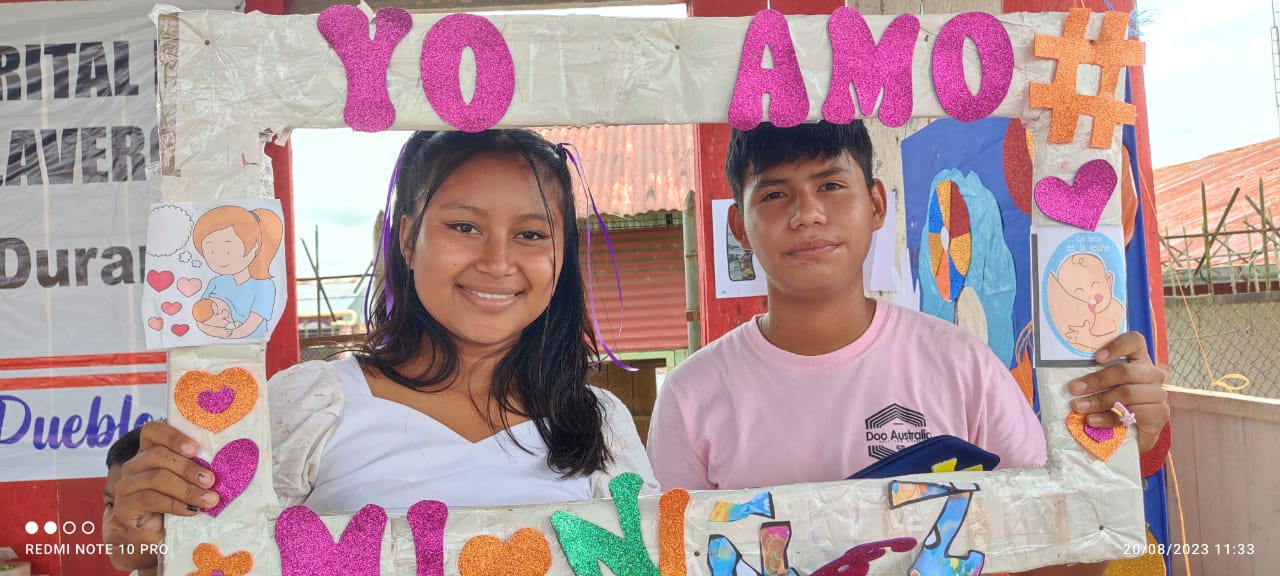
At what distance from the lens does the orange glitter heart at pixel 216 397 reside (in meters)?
0.95

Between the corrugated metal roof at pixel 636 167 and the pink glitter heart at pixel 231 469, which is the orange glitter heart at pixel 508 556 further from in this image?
the corrugated metal roof at pixel 636 167

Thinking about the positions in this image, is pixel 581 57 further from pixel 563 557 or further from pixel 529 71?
pixel 563 557

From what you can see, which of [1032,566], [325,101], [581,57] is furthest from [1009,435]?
[325,101]

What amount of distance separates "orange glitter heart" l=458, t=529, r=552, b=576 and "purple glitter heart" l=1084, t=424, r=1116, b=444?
26.6 inches

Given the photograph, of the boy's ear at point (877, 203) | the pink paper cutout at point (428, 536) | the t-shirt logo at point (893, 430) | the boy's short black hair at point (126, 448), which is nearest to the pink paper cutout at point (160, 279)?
the pink paper cutout at point (428, 536)

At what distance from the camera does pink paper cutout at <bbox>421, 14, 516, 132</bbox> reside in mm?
997

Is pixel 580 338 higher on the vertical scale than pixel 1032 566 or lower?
higher

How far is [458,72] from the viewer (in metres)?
1.00

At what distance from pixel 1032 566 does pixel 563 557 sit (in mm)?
571

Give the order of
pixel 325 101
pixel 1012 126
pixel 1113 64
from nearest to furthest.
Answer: pixel 325 101 → pixel 1113 64 → pixel 1012 126

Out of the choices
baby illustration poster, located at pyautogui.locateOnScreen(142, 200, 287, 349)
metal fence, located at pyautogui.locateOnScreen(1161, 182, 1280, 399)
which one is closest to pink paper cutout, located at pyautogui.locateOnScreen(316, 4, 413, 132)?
baby illustration poster, located at pyautogui.locateOnScreen(142, 200, 287, 349)

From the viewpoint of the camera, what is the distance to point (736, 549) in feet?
3.34

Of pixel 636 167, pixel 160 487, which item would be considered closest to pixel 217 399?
pixel 160 487

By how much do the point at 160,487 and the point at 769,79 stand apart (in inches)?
32.1
